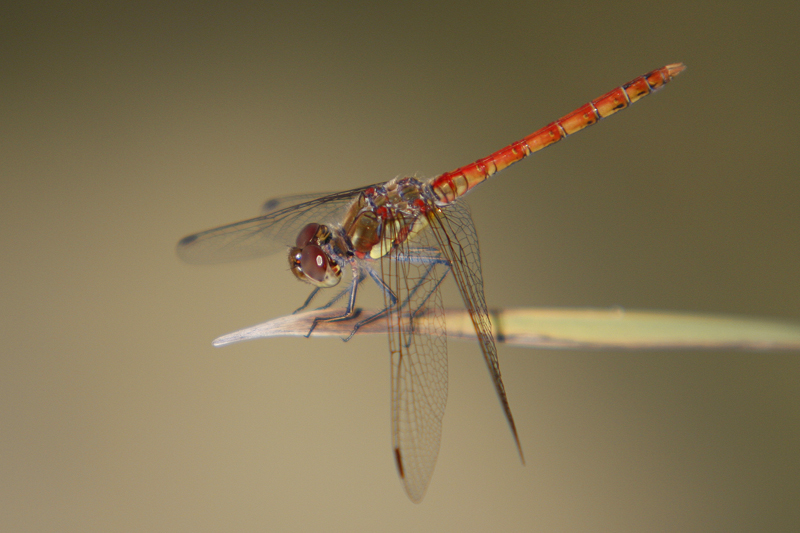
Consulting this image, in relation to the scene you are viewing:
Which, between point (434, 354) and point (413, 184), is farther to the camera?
point (413, 184)

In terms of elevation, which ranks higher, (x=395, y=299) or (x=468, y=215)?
(x=468, y=215)

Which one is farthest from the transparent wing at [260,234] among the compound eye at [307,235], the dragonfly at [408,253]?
the compound eye at [307,235]

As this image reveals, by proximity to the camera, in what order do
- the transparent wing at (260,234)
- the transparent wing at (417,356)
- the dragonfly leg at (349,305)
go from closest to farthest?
the transparent wing at (417,356) → the dragonfly leg at (349,305) → the transparent wing at (260,234)

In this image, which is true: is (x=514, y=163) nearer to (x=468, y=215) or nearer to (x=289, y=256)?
(x=468, y=215)

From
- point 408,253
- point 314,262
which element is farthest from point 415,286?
point 314,262

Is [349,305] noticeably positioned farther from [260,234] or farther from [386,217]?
[260,234]

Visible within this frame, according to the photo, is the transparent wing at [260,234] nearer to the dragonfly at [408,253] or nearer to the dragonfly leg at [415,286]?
the dragonfly at [408,253]

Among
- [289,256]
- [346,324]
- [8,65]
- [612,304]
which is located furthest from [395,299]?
[8,65]

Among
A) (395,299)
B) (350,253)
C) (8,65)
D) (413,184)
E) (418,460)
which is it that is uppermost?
(8,65)
